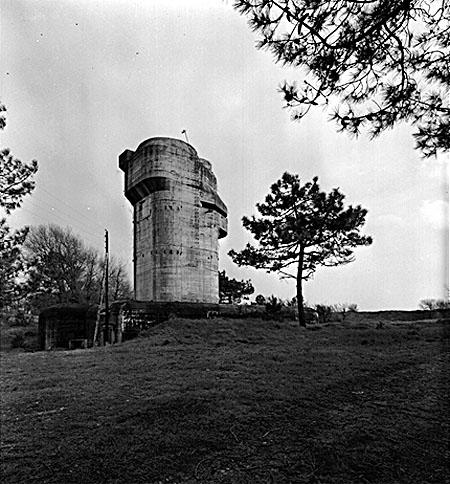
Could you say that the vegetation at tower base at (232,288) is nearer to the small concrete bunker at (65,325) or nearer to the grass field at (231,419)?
the small concrete bunker at (65,325)

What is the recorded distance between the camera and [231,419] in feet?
17.5

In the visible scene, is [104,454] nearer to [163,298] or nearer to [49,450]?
[49,450]

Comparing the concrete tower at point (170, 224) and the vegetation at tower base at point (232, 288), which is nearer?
the concrete tower at point (170, 224)

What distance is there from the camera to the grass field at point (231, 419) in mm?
3939

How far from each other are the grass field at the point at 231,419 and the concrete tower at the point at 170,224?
13.7 meters

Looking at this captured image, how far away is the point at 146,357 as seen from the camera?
37.1 ft

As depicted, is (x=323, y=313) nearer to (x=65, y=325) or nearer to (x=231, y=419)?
(x=65, y=325)

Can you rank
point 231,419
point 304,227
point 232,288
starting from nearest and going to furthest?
point 231,419
point 304,227
point 232,288

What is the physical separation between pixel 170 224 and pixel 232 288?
1336 centimetres

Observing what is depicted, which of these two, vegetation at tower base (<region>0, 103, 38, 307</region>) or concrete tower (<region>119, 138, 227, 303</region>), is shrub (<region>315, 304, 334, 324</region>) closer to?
concrete tower (<region>119, 138, 227, 303</region>)

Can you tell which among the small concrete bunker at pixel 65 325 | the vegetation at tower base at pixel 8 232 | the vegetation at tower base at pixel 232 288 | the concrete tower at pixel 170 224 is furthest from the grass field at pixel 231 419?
the vegetation at tower base at pixel 232 288

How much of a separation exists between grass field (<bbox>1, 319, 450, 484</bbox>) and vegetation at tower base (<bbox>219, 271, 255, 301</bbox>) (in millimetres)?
25480

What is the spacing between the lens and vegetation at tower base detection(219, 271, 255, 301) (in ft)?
121

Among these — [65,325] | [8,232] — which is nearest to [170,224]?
[65,325]
